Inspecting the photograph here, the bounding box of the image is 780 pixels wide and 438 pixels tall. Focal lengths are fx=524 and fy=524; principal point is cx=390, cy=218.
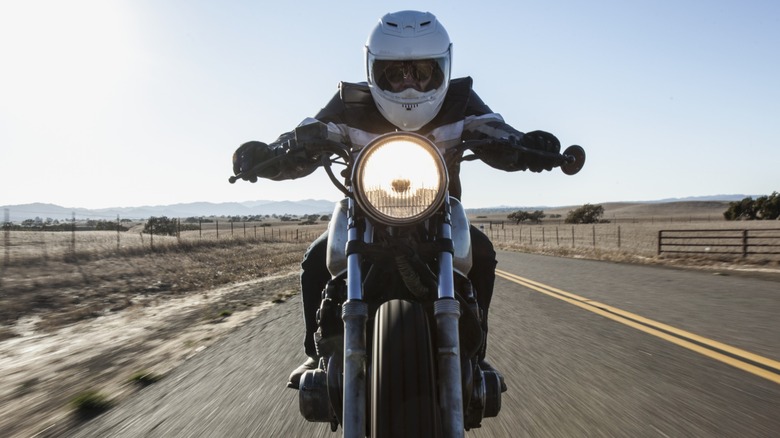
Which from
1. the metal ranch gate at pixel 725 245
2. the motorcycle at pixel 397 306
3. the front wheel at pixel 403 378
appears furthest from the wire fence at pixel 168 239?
the front wheel at pixel 403 378

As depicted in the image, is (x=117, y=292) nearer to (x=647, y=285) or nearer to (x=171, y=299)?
(x=171, y=299)

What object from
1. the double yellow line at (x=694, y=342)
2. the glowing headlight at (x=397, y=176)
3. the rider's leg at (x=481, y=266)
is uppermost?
the glowing headlight at (x=397, y=176)

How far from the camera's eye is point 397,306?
2008 mm

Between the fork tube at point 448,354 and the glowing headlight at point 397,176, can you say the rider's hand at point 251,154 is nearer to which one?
the glowing headlight at point 397,176

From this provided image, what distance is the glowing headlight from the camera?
6.46ft

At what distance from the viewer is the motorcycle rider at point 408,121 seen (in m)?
2.56

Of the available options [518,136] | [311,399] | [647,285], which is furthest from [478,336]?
[647,285]

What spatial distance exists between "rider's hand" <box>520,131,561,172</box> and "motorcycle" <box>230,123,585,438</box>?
156mm

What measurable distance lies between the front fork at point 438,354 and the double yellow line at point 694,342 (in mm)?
3019

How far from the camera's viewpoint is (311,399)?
235 centimetres

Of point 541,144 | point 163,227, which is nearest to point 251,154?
point 541,144

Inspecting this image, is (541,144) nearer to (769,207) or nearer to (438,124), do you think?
(438,124)

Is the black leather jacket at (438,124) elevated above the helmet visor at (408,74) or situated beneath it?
situated beneath

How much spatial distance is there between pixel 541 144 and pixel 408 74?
79cm
